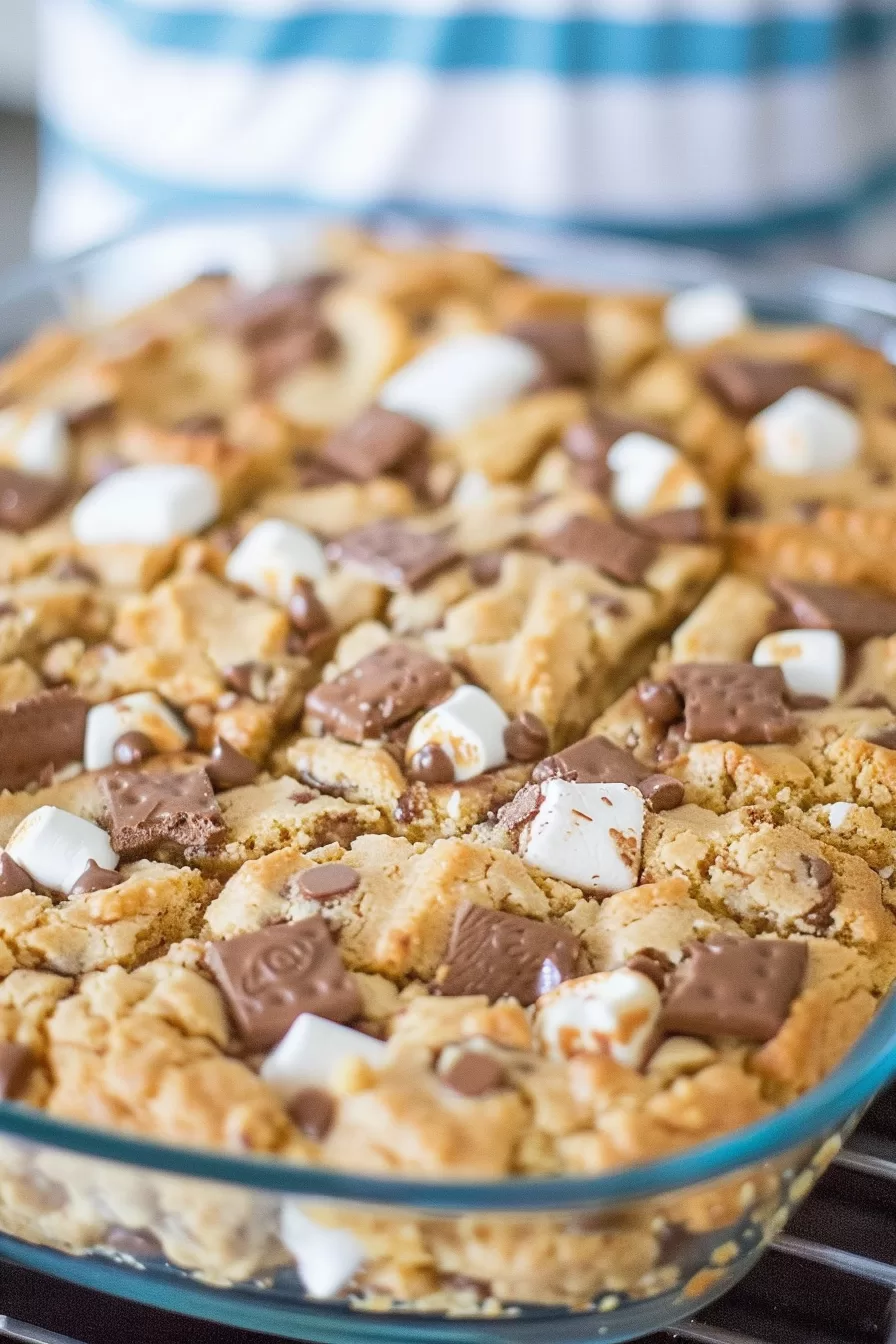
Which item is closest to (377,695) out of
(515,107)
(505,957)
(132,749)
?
(132,749)

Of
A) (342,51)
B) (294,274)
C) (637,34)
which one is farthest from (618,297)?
(342,51)

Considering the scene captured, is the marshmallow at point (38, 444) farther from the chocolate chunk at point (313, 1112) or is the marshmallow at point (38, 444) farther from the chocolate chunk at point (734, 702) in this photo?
the chocolate chunk at point (313, 1112)

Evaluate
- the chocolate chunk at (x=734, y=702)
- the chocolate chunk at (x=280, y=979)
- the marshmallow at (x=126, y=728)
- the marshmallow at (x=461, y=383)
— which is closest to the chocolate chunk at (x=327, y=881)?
the chocolate chunk at (x=280, y=979)

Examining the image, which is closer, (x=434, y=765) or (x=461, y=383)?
(x=434, y=765)

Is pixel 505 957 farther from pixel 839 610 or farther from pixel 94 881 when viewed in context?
pixel 839 610

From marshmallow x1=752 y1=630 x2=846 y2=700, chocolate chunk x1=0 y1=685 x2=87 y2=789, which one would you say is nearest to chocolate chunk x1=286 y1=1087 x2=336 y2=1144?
chocolate chunk x1=0 y1=685 x2=87 y2=789

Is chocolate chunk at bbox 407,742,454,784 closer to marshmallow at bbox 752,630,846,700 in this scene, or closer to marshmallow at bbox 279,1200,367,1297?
marshmallow at bbox 752,630,846,700
